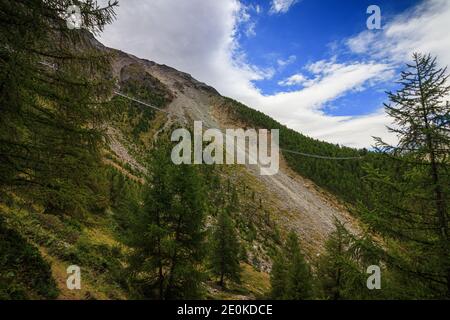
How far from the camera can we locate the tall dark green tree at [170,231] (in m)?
12.7

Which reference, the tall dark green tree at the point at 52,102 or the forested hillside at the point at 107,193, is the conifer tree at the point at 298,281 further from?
the tall dark green tree at the point at 52,102

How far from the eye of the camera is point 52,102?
24.4ft

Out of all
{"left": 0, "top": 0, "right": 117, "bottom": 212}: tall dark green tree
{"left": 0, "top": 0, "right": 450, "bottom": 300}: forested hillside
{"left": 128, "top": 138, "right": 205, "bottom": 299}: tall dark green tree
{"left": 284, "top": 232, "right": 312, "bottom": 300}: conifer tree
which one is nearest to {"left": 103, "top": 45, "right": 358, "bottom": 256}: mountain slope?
{"left": 284, "top": 232, "right": 312, "bottom": 300}: conifer tree

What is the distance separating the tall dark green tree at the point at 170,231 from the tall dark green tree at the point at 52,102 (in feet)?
17.5

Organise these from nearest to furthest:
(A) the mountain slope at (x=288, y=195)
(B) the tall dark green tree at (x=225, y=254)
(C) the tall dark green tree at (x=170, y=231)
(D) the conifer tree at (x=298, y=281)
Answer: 1. (C) the tall dark green tree at (x=170, y=231)
2. (D) the conifer tree at (x=298, y=281)
3. (B) the tall dark green tree at (x=225, y=254)
4. (A) the mountain slope at (x=288, y=195)

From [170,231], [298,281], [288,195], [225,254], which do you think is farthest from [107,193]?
[288,195]

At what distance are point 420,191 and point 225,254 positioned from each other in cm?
1925

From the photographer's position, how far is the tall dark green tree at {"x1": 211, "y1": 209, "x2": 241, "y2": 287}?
2495 cm

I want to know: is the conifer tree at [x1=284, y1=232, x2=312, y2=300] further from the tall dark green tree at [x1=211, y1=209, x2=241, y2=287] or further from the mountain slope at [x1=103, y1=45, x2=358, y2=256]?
the tall dark green tree at [x1=211, y1=209, x2=241, y2=287]

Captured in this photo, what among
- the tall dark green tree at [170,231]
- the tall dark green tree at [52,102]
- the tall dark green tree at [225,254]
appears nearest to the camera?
the tall dark green tree at [52,102]

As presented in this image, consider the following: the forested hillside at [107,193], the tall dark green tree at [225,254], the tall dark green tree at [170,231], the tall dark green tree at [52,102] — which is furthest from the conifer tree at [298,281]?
the tall dark green tree at [52,102]

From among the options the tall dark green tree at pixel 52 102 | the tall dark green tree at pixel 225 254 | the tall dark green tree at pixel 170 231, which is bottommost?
the tall dark green tree at pixel 225 254

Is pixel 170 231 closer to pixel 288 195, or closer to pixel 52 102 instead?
pixel 52 102
